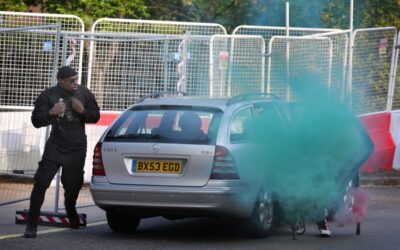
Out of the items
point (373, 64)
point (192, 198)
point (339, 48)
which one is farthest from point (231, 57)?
point (192, 198)

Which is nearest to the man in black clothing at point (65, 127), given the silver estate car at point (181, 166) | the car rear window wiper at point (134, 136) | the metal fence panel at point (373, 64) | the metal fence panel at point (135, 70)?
the silver estate car at point (181, 166)

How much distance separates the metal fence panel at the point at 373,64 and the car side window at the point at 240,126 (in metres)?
7.99

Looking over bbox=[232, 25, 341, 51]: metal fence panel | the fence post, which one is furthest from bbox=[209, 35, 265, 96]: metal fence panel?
the fence post

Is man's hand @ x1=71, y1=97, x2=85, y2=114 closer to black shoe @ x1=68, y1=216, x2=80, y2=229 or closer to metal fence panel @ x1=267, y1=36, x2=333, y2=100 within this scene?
black shoe @ x1=68, y1=216, x2=80, y2=229

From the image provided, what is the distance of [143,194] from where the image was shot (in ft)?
38.8

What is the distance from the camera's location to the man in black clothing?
41.2 ft

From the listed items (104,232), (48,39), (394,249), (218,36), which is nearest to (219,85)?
(218,36)

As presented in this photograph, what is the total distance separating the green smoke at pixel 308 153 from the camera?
40.7ft

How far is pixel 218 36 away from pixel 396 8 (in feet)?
9.44

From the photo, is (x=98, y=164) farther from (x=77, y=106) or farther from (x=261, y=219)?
(x=261, y=219)

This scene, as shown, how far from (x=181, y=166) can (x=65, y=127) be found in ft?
5.20

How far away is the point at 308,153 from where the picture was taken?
12695 mm

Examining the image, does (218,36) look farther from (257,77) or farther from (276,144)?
(276,144)

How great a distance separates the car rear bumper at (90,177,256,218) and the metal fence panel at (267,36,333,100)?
209 cm
